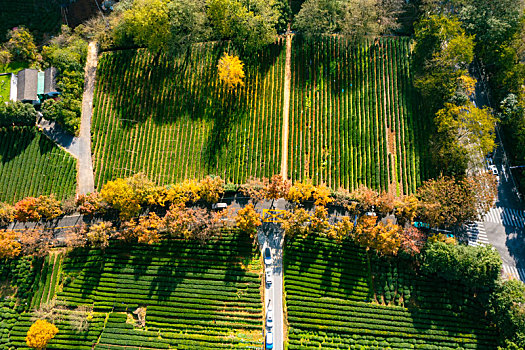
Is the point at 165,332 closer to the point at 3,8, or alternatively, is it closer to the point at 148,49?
the point at 148,49

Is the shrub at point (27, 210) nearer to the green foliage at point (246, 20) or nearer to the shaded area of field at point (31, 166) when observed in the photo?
the shaded area of field at point (31, 166)

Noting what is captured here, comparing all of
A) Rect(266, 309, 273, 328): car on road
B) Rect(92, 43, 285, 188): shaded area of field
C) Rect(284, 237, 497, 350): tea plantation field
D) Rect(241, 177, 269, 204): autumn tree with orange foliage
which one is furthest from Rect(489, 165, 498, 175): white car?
Rect(266, 309, 273, 328): car on road

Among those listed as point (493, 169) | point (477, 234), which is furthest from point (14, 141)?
point (493, 169)

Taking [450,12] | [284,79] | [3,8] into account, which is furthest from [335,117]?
[3,8]

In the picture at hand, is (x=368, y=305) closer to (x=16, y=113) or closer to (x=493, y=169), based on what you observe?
(x=493, y=169)

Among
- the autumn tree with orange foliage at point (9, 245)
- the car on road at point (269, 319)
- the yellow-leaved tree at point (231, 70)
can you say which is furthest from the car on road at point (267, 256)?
the autumn tree with orange foliage at point (9, 245)

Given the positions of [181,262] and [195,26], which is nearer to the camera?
[181,262]

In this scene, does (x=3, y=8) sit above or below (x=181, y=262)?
above
